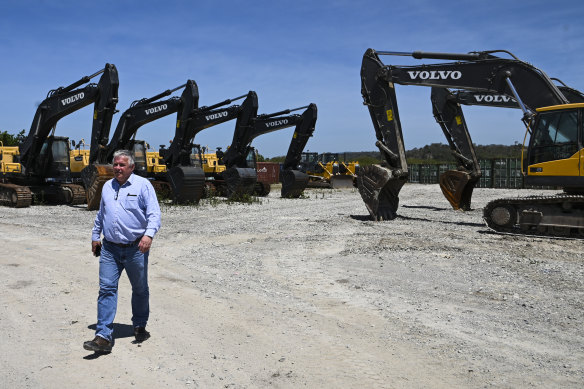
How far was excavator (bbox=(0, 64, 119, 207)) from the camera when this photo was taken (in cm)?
1938

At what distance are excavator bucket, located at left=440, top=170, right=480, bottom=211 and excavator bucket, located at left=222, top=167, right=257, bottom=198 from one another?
8650 millimetres

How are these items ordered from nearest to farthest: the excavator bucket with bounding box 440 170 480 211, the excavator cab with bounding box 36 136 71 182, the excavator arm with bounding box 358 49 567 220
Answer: the excavator arm with bounding box 358 49 567 220 → the excavator bucket with bounding box 440 170 480 211 → the excavator cab with bounding box 36 136 71 182

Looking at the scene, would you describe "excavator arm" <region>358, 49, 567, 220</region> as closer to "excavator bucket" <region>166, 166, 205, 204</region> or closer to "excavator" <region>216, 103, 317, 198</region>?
"excavator bucket" <region>166, 166, 205, 204</region>

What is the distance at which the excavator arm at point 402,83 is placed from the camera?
13195 mm

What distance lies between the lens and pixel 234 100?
2359 cm

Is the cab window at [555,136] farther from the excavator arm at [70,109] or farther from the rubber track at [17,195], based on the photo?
the rubber track at [17,195]

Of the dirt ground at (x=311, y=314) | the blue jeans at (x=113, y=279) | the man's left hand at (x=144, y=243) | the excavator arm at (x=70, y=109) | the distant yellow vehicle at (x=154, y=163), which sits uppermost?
the excavator arm at (x=70, y=109)

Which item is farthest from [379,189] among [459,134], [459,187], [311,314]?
[311,314]

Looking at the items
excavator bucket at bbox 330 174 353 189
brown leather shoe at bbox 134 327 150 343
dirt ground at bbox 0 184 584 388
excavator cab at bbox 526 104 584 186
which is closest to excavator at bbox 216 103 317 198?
excavator bucket at bbox 330 174 353 189

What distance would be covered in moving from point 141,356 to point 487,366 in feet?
9.86

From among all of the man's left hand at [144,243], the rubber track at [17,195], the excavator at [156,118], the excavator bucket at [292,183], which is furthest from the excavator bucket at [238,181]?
the man's left hand at [144,243]

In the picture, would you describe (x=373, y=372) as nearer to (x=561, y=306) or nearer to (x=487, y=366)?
(x=487, y=366)

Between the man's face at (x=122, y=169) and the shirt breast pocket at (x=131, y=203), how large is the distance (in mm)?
190

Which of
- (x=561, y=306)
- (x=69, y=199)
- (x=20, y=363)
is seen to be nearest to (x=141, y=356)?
(x=20, y=363)
